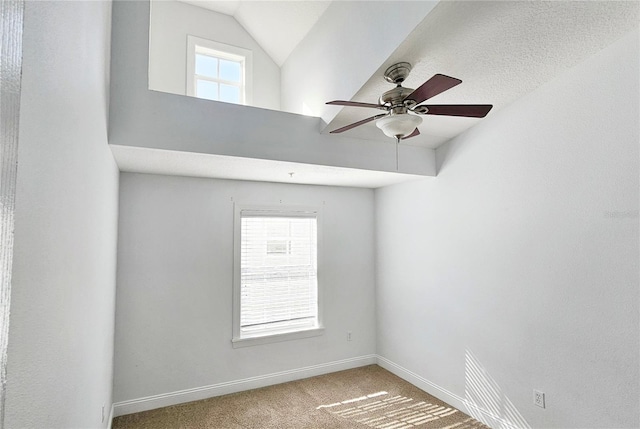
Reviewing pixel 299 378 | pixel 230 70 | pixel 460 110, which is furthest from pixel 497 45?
pixel 299 378

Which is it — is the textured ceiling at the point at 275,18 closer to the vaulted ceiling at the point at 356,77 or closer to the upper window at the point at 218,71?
the vaulted ceiling at the point at 356,77

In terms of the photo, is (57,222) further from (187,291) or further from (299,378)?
(299,378)

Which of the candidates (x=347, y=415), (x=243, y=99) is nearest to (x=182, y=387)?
(x=347, y=415)

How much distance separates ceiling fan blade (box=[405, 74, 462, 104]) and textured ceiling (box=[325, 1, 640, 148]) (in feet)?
1.34

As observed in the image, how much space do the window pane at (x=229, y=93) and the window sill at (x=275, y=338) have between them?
2.78 metres

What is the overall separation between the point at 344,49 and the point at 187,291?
2.69 meters

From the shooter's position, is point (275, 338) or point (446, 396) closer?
point (446, 396)

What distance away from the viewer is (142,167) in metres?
3.04

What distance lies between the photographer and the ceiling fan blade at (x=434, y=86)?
5.56 ft

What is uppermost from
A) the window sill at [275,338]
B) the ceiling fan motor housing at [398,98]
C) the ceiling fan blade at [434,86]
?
the ceiling fan motor housing at [398,98]

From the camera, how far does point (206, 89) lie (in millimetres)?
4035

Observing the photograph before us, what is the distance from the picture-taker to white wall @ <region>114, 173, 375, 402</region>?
319 cm

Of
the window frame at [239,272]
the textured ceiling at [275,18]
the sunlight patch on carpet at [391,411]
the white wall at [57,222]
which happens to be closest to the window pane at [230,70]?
the textured ceiling at [275,18]

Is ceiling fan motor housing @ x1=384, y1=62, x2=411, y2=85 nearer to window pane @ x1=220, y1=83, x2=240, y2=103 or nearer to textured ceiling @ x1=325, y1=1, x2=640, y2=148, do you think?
textured ceiling @ x1=325, y1=1, x2=640, y2=148
